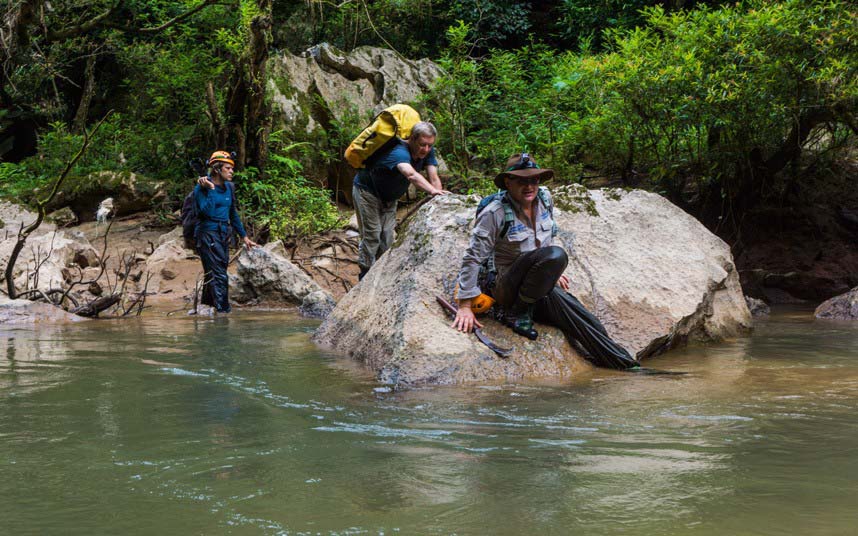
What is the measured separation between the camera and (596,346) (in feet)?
18.5

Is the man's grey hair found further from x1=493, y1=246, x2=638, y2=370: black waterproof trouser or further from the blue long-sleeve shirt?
the blue long-sleeve shirt

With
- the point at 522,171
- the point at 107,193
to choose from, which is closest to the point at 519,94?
the point at 107,193

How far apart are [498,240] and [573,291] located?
107 cm

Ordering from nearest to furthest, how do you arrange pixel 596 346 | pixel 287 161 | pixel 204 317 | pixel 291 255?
1. pixel 596 346
2. pixel 204 317
3. pixel 291 255
4. pixel 287 161

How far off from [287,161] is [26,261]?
478cm

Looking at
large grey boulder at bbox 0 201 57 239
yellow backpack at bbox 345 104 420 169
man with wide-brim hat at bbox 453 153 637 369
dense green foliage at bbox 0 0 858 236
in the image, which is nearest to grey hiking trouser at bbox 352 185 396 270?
yellow backpack at bbox 345 104 420 169

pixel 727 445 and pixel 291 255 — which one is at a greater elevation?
pixel 291 255

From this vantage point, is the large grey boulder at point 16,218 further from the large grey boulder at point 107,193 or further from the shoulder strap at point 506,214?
the shoulder strap at point 506,214

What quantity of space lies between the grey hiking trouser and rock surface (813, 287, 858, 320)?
518 cm

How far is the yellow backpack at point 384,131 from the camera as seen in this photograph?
705cm

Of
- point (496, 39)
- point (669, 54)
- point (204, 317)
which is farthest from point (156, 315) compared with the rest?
point (496, 39)

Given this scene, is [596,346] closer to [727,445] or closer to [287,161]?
[727,445]

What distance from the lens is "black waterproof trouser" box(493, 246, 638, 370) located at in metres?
5.36

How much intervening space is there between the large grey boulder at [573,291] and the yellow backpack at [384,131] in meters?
0.98
